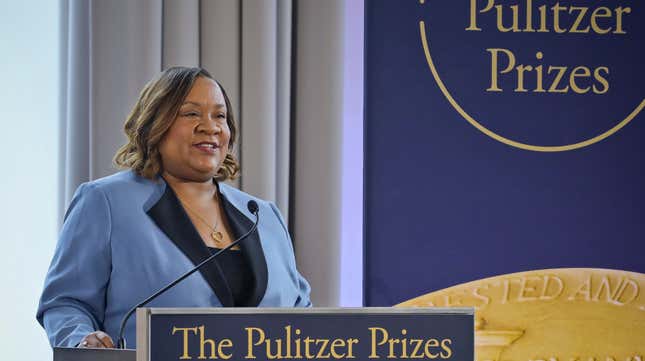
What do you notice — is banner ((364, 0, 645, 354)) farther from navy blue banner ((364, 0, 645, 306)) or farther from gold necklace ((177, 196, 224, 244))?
gold necklace ((177, 196, 224, 244))

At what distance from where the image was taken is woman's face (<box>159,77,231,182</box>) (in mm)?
2045

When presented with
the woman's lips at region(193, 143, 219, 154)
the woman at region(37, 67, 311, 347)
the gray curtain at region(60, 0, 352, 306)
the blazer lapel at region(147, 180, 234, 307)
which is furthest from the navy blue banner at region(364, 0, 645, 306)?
the blazer lapel at region(147, 180, 234, 307)

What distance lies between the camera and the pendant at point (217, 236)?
2012mm

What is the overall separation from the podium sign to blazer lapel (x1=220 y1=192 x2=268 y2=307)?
0.73 metres

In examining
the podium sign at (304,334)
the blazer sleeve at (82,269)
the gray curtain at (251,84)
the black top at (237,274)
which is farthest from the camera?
the gray curtain at (251,84)

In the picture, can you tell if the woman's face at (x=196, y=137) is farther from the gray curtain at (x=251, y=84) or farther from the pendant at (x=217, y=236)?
the gray curtain at (x=251, y=84)

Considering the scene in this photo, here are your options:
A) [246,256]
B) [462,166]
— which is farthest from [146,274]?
[462,166]

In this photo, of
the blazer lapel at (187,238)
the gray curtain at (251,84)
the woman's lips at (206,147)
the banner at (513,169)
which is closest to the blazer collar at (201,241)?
the blazer lapel at (187,238)

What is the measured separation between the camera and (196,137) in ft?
6.73

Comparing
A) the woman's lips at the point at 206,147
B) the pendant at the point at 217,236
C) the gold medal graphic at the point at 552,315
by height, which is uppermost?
the woman's lips at the point at 206,147

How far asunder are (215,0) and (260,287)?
1.00m

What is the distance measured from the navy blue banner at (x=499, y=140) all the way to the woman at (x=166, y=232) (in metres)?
0.55

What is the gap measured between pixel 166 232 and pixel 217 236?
13 centimetres

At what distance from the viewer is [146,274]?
1906mm
